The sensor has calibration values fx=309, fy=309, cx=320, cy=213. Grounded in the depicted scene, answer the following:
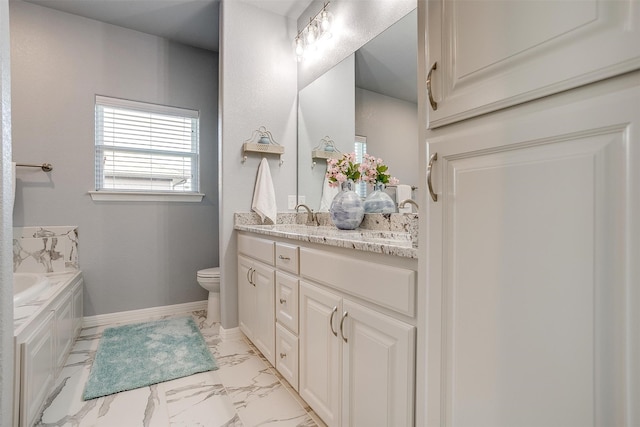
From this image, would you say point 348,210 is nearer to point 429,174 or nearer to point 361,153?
point 361,153

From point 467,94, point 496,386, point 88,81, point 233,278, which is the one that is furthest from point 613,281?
point 88,81

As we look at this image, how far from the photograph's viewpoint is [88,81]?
8.84 feet

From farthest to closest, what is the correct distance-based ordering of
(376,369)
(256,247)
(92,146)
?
(92,146) → (256,247) → (376,369)

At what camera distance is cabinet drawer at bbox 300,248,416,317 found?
93 centimetres

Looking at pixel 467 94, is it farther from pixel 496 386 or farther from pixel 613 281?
pixel 496 386

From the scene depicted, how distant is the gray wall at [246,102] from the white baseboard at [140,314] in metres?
0.84

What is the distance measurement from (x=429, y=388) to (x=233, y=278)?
1971 mm

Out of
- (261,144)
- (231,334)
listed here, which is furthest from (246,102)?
(231,334)

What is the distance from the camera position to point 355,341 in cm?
115

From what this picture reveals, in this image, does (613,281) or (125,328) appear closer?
(613,281)

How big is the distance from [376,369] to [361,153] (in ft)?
4.51

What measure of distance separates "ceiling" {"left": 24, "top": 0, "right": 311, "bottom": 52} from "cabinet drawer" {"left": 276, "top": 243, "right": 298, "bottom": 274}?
2.05 meters

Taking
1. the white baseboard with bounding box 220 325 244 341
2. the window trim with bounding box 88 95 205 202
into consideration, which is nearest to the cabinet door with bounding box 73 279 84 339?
the window trim with bounding box 88 95 205 202

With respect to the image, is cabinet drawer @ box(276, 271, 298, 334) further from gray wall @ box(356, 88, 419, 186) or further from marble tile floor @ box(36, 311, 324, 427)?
gray wall @ box(356, 88, 419, 186)
